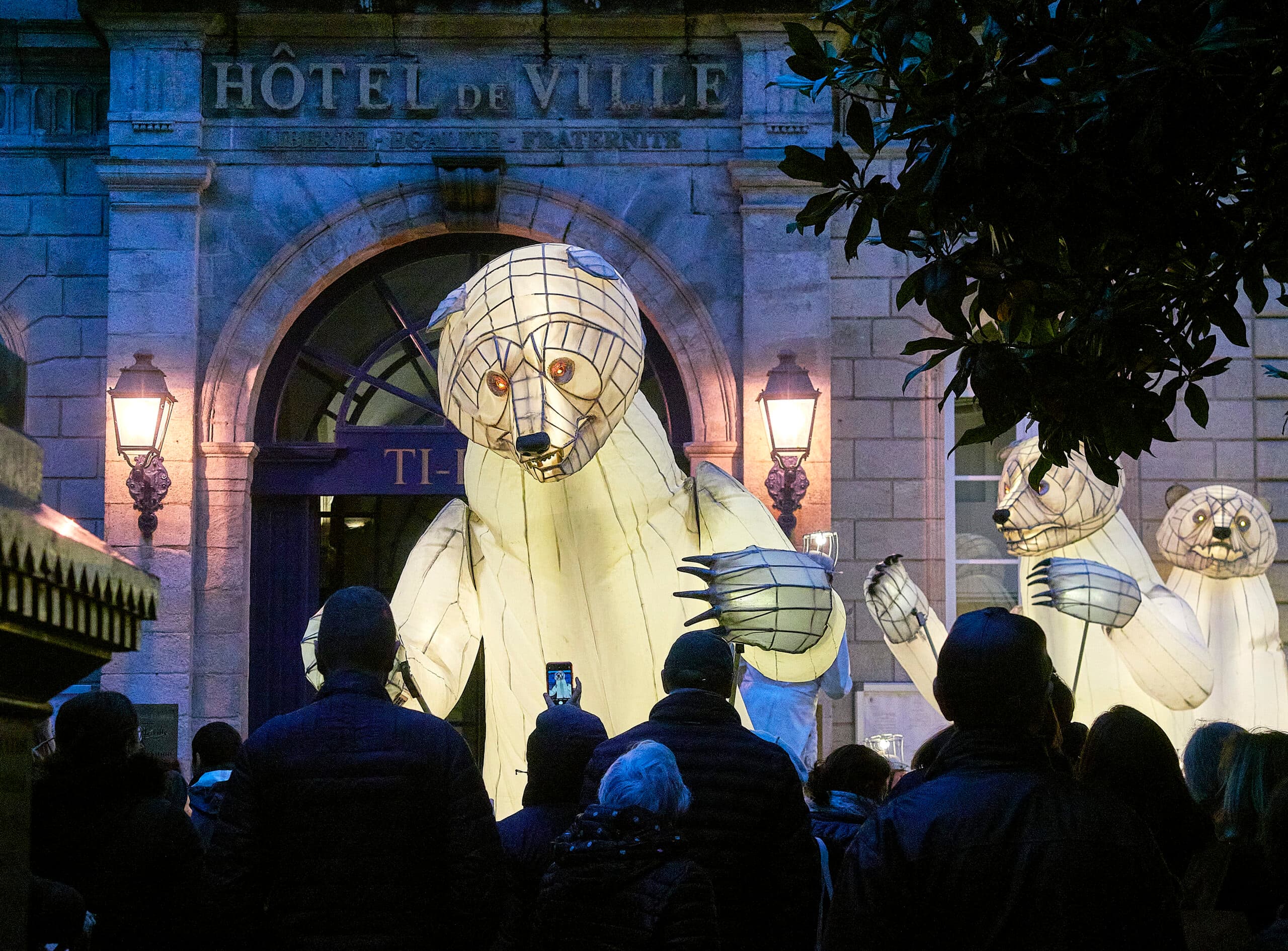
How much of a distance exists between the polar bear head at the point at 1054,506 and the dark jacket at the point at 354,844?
4.48 m

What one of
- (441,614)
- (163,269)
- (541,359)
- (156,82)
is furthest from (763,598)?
(156,82)

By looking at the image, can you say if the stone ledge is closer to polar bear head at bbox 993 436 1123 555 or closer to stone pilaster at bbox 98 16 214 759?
stone pilaster at bbox 98 16 214 759

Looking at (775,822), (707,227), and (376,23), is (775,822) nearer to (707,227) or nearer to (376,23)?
(707,227)

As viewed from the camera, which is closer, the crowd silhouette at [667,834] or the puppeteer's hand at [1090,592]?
the crowd silhouette at [667,834]

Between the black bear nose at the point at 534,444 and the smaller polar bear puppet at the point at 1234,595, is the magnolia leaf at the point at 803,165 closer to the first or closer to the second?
the black bear nose at the point at 534,444

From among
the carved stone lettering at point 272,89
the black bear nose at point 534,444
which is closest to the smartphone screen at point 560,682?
the black bear nose at point 534,444

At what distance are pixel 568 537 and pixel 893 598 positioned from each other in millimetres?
2725

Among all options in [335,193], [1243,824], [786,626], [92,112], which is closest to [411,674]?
[786,626]

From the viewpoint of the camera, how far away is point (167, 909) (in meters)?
3.72

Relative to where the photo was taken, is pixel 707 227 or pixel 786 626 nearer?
pixel 786 626

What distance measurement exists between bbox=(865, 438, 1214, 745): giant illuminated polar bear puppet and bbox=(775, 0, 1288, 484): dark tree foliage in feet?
9.52

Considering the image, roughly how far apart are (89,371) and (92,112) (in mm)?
1756

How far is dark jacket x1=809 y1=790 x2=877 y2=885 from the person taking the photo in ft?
14.6

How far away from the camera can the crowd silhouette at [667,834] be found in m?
2.66
